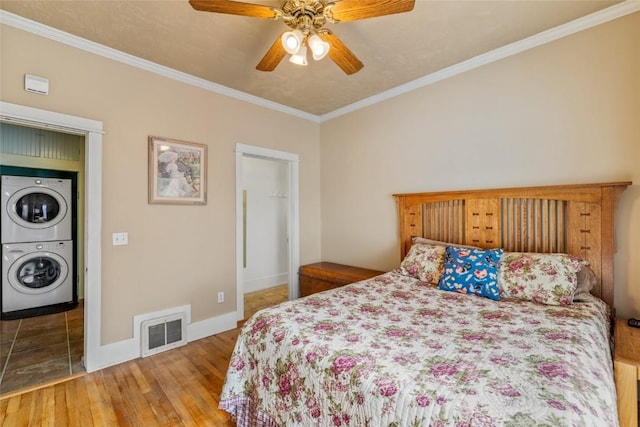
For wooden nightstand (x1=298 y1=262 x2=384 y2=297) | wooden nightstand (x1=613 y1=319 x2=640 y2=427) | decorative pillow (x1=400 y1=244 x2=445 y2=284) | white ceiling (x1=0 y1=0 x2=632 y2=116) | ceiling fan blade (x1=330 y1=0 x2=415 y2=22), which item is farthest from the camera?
wooden nightstand (x1=298 y1=262 x2=384 y2=297)

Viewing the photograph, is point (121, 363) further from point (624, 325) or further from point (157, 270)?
point (624, 325)

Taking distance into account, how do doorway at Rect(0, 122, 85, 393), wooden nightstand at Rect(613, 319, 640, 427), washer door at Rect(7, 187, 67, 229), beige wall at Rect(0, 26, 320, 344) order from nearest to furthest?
wooden nightstand at Rect(613, 319, 640, 427)
beige wall at Rect(0, 26, 320, 344)
doorway at Rect(0, 122, 85, 393)
washer door at Rect(7, 187, 67, 229)

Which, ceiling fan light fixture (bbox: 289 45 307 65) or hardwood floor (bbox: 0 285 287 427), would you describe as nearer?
hardwood floor (bbox: 0 285 287 427)

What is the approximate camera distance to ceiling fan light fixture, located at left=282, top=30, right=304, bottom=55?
5.64ft

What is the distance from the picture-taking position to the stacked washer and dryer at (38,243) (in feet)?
11.3

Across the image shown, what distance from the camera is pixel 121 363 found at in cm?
245

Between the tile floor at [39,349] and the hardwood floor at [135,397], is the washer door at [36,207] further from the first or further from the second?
the hardwood floor at [135,397]

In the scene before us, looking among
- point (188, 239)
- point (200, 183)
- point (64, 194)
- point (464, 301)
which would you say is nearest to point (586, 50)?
point (464, 301)

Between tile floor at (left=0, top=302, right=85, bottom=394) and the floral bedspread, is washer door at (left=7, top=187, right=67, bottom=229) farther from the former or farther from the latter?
the floral bedspread

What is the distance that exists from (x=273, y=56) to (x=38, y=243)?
3.95 meters

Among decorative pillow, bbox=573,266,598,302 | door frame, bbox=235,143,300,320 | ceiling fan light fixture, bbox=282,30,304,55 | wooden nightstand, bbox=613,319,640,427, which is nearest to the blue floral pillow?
decorative pillow, bbox=573,266,598,302

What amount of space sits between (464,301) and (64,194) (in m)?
4.92

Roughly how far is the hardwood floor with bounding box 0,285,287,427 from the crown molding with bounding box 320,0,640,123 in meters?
3.27

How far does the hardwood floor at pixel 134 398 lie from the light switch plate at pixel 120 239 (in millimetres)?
1037
